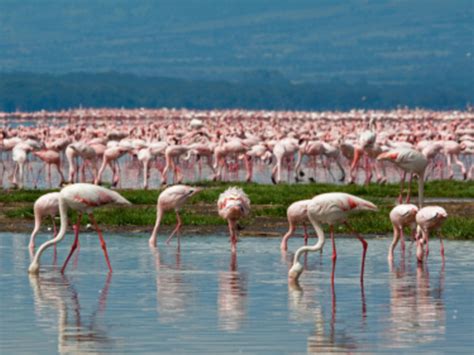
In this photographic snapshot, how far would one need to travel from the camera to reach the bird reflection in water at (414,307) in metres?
10.5

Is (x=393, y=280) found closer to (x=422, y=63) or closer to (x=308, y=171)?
(x=308, y=171)

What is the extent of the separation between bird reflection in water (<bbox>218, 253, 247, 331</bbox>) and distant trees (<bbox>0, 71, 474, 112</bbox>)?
124430 millimetres

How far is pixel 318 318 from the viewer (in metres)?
11.3

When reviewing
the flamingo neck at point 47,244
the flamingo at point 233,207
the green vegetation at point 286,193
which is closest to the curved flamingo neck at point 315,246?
the flamingo neck at point 47,244

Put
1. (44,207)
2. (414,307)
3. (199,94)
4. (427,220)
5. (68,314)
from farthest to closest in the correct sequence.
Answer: (199,94), (44,207), (427,220), (414,307), (68,314)

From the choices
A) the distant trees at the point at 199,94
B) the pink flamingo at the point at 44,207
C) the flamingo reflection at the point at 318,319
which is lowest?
the flamingo reflection at the point at 318,319

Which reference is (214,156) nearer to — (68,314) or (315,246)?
(315,246)

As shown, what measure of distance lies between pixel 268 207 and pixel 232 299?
9178mm

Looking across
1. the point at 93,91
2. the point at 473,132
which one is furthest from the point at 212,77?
the point at 473,132

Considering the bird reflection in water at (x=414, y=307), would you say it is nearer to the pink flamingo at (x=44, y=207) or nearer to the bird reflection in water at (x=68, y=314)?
the bird reflection in water at (x=68, y=314)

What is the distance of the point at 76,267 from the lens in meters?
14.9

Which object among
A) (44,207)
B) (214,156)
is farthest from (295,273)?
(214,156)

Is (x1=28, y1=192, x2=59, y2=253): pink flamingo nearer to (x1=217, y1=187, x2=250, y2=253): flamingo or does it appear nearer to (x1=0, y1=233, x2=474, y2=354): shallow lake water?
(x1=0, y1=233, x2=474, y2=354): shallow lake water

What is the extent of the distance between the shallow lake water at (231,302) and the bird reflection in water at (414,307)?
11 millimetres
